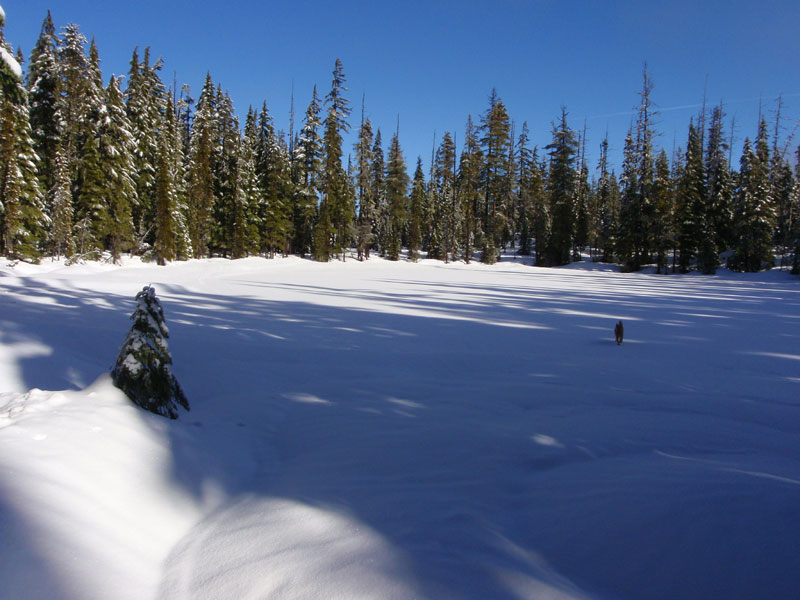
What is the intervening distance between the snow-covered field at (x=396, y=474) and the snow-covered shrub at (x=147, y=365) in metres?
0.21

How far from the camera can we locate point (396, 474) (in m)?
3.66

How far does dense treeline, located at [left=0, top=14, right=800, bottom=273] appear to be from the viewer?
87.5ft

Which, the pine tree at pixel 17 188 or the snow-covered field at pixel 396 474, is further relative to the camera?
the pine tree at pixel 17 188

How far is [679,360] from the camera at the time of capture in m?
7.74

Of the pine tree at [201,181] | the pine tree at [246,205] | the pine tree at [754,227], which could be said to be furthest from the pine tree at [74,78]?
the pine tree at [754,227]

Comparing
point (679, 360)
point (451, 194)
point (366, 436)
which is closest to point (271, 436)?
point (366, 436)

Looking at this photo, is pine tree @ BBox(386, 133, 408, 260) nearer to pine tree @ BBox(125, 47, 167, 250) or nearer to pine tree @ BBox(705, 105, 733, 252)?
pine tree @ BBox(125, 47, 167, 250)

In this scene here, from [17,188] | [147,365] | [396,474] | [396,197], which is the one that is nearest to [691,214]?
[396,197]

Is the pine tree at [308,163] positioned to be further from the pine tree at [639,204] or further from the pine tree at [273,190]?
the pine tree at [639,204]

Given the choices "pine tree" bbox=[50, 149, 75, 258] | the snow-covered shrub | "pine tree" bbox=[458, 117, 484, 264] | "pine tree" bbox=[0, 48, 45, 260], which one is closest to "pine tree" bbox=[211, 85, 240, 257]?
"pine tree" bbox=[50, 149, 75, 258]

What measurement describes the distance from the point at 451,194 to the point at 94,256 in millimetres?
36855

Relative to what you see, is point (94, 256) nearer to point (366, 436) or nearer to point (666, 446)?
point (366, 436)

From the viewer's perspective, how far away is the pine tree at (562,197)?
135ft

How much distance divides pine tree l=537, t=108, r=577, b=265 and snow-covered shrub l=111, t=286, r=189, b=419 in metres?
41.3
